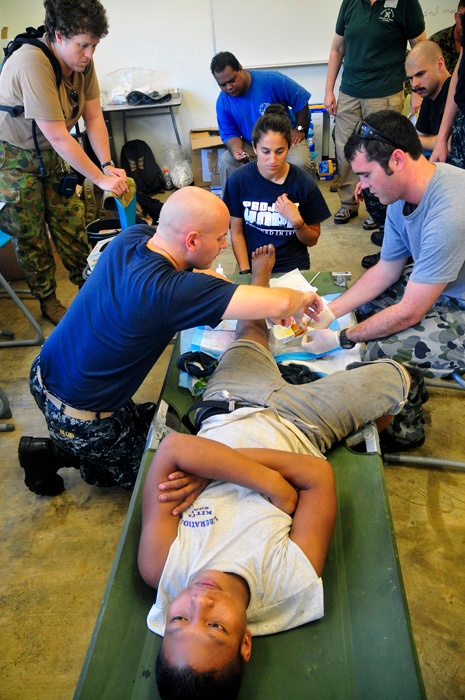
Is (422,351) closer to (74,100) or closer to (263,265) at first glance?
(263,265)

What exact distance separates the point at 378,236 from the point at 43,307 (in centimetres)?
234

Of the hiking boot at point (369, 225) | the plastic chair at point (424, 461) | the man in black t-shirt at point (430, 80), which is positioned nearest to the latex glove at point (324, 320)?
the plastic chair at point (424, 461)

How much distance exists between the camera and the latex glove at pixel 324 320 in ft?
7.00

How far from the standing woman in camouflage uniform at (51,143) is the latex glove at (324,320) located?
1.26 metres

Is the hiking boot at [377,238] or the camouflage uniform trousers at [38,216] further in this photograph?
the hiking boot at [377,238]

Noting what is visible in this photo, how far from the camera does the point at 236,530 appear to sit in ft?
4.28

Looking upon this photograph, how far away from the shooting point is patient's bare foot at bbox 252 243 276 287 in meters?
2.12

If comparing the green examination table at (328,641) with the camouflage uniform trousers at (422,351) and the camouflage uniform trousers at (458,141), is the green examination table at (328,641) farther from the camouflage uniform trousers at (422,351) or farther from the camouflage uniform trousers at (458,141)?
the camouflage uniform trousers at (458,141)

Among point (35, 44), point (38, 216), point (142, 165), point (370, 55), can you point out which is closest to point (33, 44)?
point (35, 44)

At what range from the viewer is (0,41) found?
186 inches

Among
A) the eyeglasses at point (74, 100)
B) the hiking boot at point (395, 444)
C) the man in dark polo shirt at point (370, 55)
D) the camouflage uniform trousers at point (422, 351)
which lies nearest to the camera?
the camouflage uniform trousers at point (422, 351)

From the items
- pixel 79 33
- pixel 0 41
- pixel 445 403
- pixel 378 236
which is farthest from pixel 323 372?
pixel 0 41

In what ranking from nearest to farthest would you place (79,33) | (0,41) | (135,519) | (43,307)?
(135,519), (79,33), (43,307), (0,41)

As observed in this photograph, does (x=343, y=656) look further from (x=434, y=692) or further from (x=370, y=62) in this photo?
(x=370, y=62)
